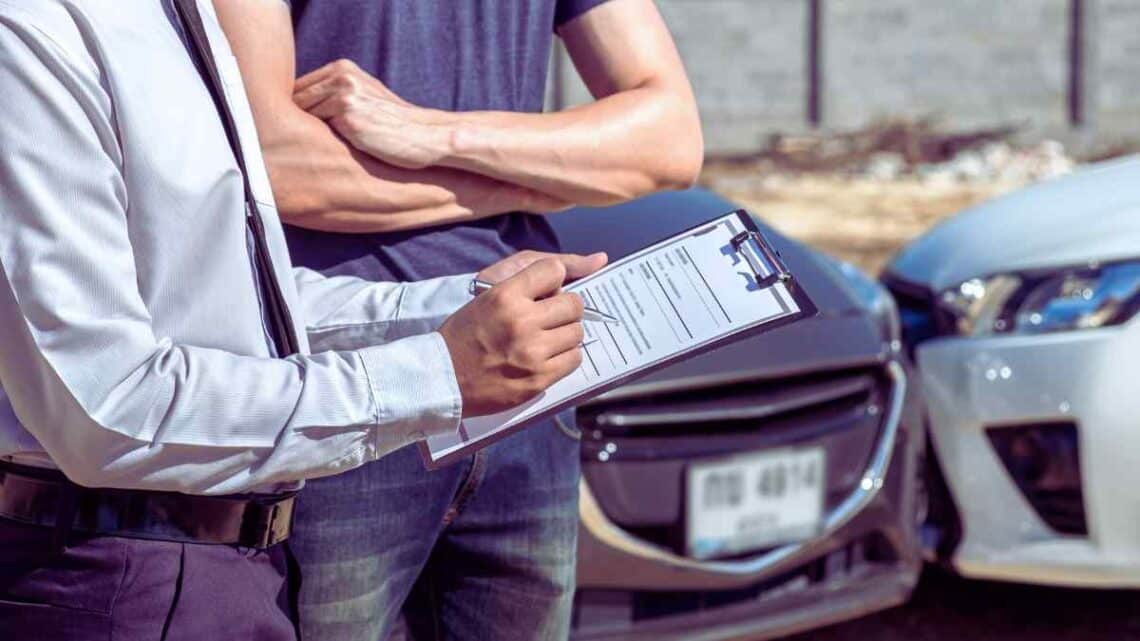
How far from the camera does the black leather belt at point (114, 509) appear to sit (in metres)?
1.38

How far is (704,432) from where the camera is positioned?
318 centimetres

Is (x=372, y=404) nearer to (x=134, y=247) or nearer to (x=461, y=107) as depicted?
(x=134, y=247)

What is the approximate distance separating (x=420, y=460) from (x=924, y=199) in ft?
34.1

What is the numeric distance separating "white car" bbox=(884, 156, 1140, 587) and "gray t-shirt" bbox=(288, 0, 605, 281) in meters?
1.82

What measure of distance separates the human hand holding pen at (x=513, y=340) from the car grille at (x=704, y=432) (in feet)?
5.22

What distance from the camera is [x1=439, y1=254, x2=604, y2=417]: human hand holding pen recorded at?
54.5 inches

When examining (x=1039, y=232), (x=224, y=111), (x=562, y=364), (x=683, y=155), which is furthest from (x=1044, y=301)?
(x=224, y=111)

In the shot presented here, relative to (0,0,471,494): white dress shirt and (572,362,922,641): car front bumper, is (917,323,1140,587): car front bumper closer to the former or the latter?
(572,362,922,641): car front bumper

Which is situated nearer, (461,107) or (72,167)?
(72,167)

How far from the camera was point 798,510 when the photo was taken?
10.6 ft

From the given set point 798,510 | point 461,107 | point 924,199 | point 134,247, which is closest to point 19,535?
point 134,247

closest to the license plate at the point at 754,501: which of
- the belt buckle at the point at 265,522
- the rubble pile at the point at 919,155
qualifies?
the belt buckle at the point at 265,522

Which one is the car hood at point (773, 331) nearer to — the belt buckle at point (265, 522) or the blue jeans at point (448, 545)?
the blue jeans at point (448, 545)

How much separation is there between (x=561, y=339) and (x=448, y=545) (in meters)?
0.49
